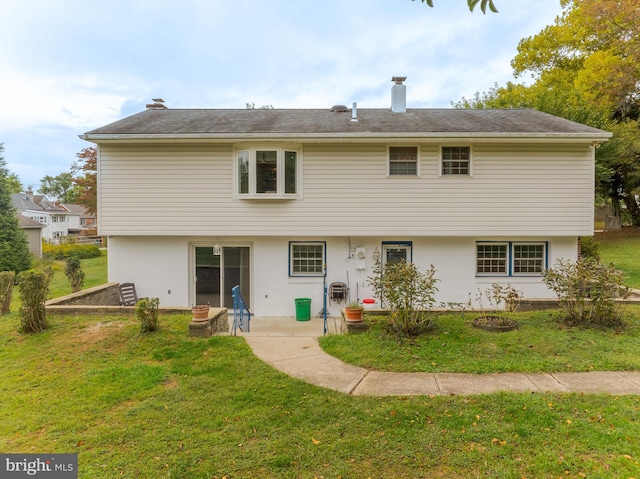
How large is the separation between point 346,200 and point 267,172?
7.75 feet

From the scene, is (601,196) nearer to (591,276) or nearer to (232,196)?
(591,276)

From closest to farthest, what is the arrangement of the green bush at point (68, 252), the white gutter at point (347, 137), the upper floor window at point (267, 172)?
the white gutter at point (347, 137)
the upper floor window at point (267, 172)
the green bush at point (68, 252)

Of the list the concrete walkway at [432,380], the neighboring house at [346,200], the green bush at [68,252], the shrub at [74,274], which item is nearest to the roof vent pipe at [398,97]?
the neighboring house at [346,200]

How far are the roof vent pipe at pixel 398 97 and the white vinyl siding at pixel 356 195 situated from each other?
309cm

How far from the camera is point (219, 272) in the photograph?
34.3ft

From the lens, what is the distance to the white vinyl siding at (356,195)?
9.82 meters

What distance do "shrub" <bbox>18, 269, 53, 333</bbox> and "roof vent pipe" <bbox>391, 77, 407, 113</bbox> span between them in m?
11.1

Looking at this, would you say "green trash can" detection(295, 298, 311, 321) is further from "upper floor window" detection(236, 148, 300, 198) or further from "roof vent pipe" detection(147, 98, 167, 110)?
"roof vent pipe" detection(147, 98, 167, 110)

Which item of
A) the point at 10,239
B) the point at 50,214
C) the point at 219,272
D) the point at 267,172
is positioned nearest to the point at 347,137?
the point at 267,172

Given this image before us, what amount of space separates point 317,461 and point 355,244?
293 inches

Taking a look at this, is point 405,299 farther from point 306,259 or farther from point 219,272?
point 219,272

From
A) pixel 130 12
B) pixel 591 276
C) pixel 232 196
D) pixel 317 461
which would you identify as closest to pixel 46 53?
pixel 130 12

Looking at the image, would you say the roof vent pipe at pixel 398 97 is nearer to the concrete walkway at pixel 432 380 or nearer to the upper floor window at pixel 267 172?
the upper floor window at pixel 267 172

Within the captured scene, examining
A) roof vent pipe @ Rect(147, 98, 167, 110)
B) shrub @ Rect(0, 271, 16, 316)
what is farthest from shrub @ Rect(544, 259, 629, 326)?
roof vent pipe @ Rect(147, 98, 167, 110)
